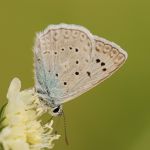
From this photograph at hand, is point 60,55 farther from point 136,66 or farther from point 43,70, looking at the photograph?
point 136,66

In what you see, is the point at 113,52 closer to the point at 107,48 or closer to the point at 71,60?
the point at 107,48

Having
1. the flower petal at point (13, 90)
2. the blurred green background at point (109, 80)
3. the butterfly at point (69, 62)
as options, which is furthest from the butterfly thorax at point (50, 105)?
the blurred green background at point (109, 80)

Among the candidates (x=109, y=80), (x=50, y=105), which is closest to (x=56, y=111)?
(x=50, y=105)

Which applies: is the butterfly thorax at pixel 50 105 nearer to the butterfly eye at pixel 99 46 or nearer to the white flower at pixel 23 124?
the white flower at pixel 23 124

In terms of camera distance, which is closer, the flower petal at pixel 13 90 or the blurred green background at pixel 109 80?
the flower petal at pixel 13 90

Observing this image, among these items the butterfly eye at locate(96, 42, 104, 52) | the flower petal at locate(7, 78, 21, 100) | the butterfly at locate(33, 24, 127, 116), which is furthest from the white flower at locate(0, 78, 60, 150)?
the butterfly eye at locate(96, 42, 104, 52)

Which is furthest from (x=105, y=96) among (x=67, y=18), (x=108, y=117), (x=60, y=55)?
(x=60, y=55)

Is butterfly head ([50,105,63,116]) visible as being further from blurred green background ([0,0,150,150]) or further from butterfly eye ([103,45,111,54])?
blurred green background ([0,0,150,150])
